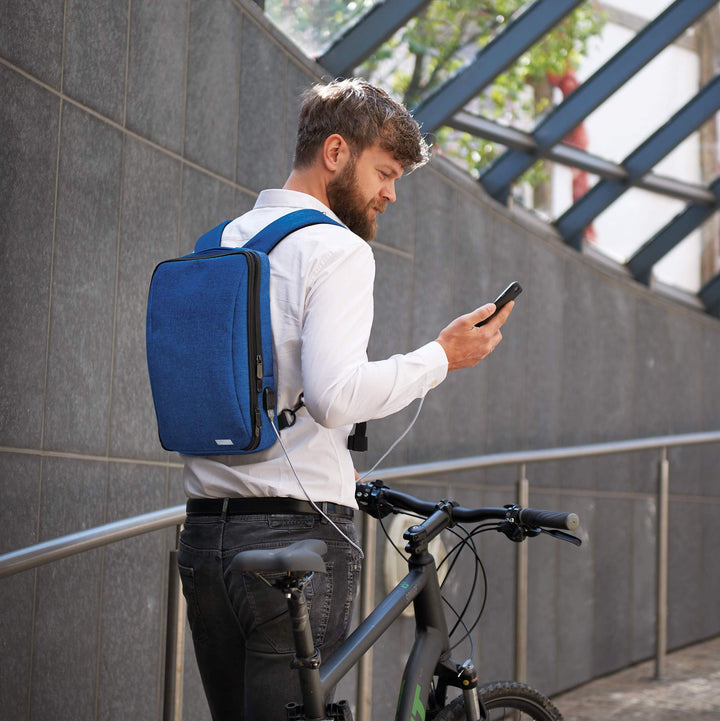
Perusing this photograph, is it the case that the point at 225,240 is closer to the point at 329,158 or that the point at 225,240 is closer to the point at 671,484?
the point at 329,158

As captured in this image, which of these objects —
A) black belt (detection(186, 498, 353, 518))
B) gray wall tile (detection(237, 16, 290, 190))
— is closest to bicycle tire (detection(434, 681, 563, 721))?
black belt (detection(186, 498, 353, 518))

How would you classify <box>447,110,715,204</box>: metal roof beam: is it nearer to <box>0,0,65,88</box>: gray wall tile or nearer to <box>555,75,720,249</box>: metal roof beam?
<box>555,75,720,249</box>: metal roof beam

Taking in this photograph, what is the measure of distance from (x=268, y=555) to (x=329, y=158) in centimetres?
65

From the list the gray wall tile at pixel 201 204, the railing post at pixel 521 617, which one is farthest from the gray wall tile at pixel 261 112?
the railing post at pixel 521 617

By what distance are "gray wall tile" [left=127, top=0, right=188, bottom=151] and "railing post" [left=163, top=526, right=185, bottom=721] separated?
4.15 feet

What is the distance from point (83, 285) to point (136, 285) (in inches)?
10.0

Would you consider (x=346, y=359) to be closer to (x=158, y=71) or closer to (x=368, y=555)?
(x=368, y=555)

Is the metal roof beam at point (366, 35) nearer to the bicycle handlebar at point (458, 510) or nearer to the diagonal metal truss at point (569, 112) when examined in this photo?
the diagonal metal truss at point (569, 112)

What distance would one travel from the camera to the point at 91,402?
2902 millimetres

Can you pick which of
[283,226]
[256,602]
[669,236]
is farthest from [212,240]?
[669,236]

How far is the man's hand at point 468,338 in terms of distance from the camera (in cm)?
178

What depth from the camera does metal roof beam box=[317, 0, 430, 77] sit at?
431 centimetres

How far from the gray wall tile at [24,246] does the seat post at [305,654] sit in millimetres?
1197

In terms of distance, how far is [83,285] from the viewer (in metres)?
2.86
